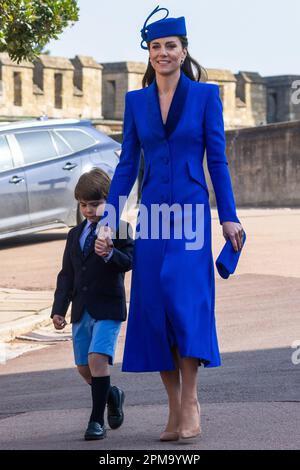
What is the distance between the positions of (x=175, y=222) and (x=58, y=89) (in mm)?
29955

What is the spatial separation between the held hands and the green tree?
7.11 m

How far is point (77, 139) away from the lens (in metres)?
18.5

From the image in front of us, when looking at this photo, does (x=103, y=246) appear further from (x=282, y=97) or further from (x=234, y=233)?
(x=282, y=97)

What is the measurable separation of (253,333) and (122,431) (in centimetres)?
385

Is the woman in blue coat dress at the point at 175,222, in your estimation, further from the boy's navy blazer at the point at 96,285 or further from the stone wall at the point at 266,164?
the stone wall at the point at 266,164

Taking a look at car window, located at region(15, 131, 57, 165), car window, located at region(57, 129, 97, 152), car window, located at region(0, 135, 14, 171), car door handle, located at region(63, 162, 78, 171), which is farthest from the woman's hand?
car window, located at region(57, 129, 97, 152)

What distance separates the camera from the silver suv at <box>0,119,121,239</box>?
1756 cm

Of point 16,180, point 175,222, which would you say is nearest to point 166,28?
point 175,222

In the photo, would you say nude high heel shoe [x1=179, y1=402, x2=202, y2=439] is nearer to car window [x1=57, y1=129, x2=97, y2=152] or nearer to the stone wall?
car window [x1=57, y1=129, x2=97, y2=152]

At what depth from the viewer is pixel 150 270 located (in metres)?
6.86

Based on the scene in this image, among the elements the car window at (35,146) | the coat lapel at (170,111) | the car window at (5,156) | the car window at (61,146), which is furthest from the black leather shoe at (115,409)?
the car window at (61,146)

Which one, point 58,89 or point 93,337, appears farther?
point 58,89
